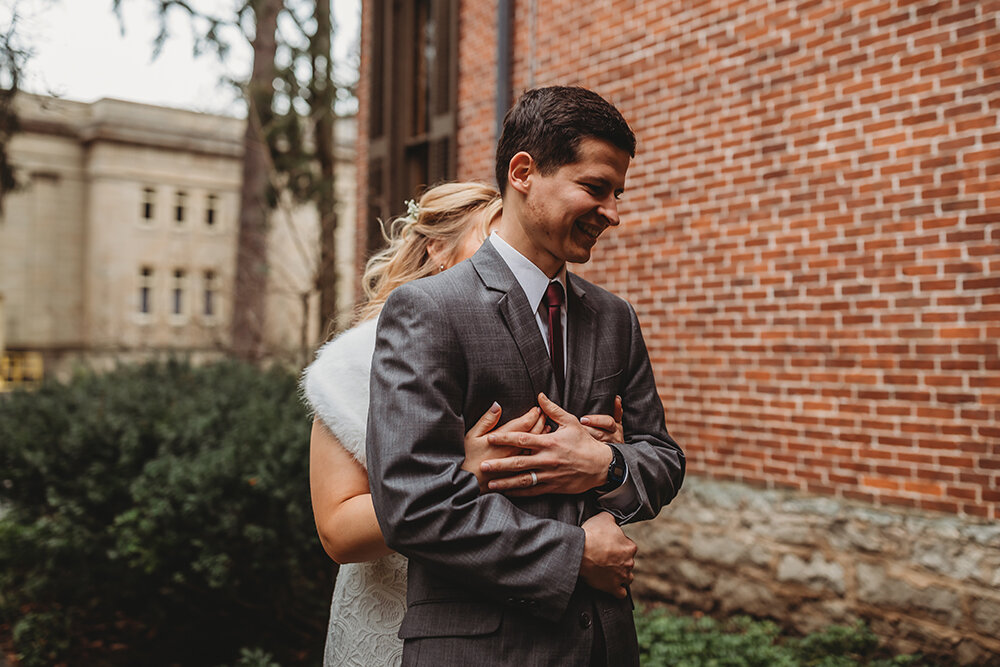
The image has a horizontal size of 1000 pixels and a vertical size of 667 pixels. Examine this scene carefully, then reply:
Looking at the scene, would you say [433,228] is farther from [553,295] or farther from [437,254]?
[553,295]

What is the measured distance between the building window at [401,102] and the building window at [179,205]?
1031 inches

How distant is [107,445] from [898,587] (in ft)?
16.7

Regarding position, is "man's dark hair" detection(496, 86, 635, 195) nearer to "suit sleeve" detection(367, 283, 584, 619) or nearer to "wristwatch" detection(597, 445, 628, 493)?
"suit sleeve" detection(367, 283, 584, 619)

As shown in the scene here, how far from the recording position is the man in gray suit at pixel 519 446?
1.59 metres

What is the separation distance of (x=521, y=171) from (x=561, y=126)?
0.13 m

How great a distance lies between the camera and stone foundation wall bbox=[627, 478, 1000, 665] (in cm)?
433

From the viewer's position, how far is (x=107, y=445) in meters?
5.61

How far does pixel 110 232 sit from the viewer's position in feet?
106

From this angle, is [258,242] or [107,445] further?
[258,242]

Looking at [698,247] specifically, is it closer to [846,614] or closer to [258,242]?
[846,614]

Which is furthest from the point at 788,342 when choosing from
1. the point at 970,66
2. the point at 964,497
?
the point at 970,66

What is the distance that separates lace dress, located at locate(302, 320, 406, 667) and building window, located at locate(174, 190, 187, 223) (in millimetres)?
33969

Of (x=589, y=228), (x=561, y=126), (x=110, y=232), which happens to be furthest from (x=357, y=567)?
(x=110, y=232)

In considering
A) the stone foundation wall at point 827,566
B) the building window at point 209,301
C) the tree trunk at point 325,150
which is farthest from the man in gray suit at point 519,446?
the building window at point 209,301
